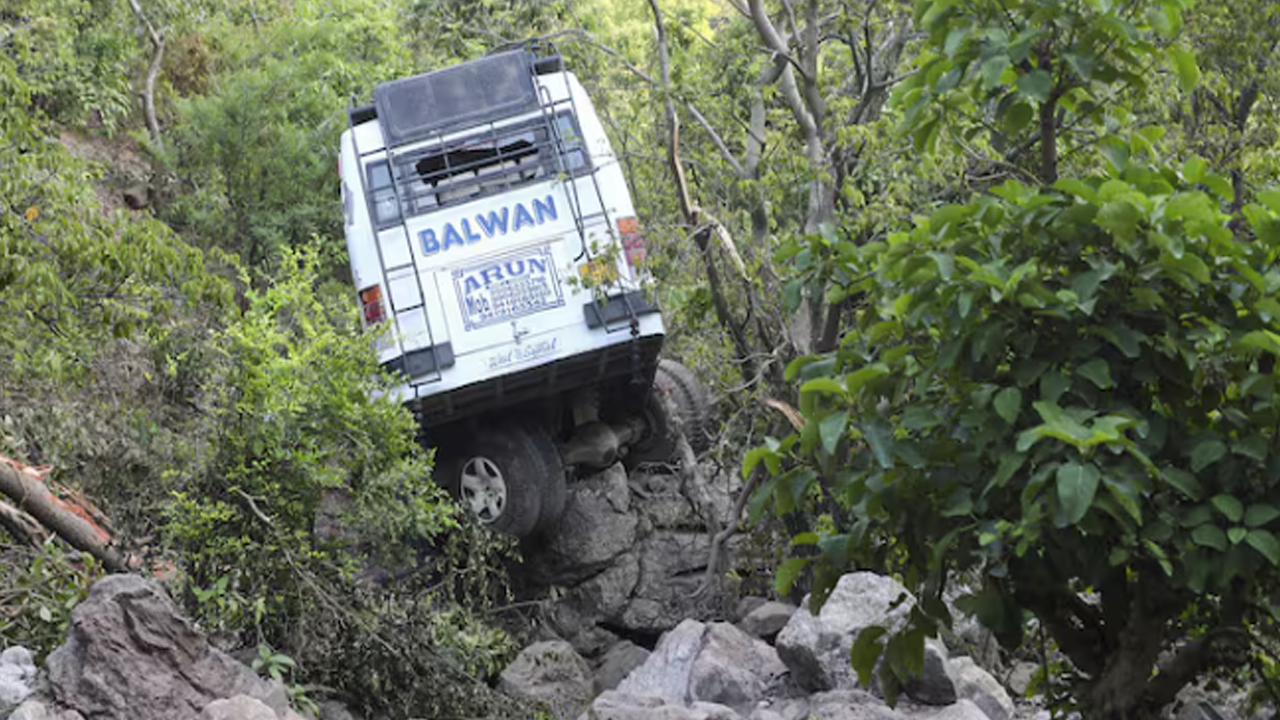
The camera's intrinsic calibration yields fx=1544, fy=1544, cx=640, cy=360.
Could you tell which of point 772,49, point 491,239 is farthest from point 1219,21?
point 491,239

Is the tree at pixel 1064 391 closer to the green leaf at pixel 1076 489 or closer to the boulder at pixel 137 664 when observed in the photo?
the green leaf at pixel 1076 489

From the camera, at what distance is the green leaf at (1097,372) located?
13.9 ft

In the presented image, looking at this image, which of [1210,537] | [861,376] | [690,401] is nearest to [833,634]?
[861,376]

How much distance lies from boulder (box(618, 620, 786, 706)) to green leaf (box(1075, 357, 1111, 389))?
494cm

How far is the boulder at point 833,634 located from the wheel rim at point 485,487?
140 inches

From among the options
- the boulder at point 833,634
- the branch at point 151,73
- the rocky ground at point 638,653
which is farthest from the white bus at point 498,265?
the branch at point 151,73

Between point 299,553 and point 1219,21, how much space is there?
8.78 m

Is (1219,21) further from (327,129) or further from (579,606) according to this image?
(327,129)

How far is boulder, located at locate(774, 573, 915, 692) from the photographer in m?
8.70

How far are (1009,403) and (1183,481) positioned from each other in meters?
0.55

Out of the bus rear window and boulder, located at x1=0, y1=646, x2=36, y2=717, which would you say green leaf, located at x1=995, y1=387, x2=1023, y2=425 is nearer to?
boulder, located at x1=0, y1=646, x2=36, y2=717

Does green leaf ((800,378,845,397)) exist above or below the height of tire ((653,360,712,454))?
below

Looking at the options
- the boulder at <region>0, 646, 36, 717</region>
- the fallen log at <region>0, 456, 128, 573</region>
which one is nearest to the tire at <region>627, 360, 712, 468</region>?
the fallen log at <region>0, 456, 128, 573</region>

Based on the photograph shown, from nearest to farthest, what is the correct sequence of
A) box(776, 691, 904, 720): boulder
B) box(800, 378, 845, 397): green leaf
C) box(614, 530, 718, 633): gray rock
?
box(800, 378, 845, 397): green leaf → box(776, 691, 904, 720): boulder → box(614, 530, 718, 633): gray rock
